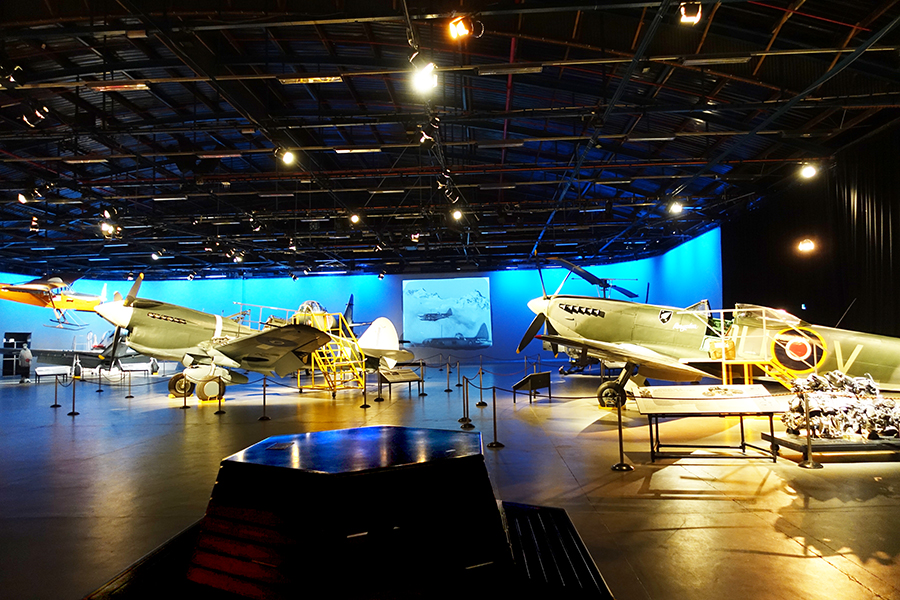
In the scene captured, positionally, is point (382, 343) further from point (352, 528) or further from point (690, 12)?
point (352, 528)

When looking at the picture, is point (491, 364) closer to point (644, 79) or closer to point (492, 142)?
point (492, 142)

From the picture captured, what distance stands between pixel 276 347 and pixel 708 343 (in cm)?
968

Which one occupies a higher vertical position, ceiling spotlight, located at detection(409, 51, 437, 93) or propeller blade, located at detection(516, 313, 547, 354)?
ceiling spotlight, located at detection(409, 51, 437, 93)

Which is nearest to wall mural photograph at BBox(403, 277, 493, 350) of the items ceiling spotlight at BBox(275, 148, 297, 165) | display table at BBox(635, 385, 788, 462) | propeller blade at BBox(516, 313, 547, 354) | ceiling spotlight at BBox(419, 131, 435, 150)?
propeller blade at BBox(516, 313, 547, 354)

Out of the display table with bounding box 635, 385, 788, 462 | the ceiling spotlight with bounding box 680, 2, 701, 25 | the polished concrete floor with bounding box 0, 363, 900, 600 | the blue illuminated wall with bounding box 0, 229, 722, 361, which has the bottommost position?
the polished concrete floor with bounding box 0, 363, 900, 600

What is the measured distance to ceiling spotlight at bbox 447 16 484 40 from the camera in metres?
6.02

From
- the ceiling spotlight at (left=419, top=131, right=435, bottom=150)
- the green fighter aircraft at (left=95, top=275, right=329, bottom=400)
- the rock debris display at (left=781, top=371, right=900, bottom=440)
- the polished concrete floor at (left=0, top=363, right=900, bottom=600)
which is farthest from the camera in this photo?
the green fighter aircraft at (left=95, top=275, right=329, bottom=400)

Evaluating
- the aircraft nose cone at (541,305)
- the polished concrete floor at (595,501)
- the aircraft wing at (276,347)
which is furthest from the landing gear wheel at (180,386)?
the aircraft nose cone at (541,305)

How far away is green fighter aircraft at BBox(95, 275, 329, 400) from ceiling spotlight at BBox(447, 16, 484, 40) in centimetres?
805

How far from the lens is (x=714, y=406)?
5.84 metres

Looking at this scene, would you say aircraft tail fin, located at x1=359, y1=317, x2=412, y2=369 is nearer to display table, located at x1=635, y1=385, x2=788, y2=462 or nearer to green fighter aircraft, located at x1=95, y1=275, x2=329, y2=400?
green fighter aircraft, located at x1=95, y1=275, x2=329, y2=400

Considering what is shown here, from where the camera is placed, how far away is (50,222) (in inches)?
634

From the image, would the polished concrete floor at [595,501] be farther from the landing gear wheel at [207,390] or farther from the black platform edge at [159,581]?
the landing gear wheel at [207,390]

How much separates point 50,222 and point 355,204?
34.6ft
